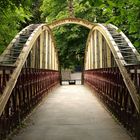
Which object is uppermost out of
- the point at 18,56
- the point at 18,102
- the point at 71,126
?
the point at 18,56

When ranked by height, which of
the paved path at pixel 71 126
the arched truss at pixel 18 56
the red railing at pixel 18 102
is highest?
the arched truss at pixel 18 56

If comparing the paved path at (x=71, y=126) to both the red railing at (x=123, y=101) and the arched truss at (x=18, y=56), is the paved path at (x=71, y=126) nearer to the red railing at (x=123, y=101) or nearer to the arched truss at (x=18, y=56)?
the red railing at (x=123, y=101)

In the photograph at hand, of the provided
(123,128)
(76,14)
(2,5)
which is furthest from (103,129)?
(76,14)

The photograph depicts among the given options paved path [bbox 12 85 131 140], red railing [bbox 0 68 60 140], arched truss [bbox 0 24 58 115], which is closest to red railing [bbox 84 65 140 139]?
paved path [bbox 12 85 131 140]

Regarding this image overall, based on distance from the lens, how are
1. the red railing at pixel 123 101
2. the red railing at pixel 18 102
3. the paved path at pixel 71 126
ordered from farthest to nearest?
the paved path at pixel 71 126
the red railing at pixel 123 101
the red railing at pixel 18 102

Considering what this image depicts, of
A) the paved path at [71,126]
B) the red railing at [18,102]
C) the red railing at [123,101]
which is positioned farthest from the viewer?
the paved path at [71,126]

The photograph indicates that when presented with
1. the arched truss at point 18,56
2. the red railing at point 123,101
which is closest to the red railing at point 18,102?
the arched truss at point 18,56

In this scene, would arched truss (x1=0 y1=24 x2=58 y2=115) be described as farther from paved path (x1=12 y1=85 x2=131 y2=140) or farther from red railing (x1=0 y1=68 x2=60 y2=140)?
paved path (x1=12 y1=85 x2=131 y2=140)

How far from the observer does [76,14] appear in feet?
121

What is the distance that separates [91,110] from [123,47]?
278cm

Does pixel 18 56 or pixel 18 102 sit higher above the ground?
pixel 18 56

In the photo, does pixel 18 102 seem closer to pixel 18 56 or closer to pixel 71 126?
pixel 71 126

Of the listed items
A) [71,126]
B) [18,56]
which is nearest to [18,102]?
[71,126]

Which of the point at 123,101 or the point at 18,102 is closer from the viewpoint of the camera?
the point at 123,101
